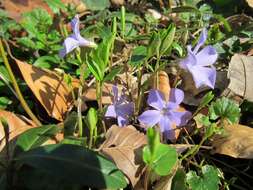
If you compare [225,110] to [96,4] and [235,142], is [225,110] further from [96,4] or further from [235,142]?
[96,4]

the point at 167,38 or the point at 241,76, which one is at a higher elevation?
the point at 167,38

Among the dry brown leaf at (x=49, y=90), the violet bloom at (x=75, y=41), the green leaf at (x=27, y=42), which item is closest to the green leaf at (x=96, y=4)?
the green leaf at (x=27, y=42)

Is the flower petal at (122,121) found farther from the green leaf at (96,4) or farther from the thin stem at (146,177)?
the green leaf at (96,4)

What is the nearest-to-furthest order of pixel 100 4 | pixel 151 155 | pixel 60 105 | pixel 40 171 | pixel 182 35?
pixel 151 155
pixel 40 171
pixel 60 105
pixel 182 35
pixel 100 4

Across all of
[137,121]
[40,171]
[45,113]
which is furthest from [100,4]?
[40,171]

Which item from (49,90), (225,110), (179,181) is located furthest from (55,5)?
(179,181)

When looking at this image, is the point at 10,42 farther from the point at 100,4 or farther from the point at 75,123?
the point at 75,123
